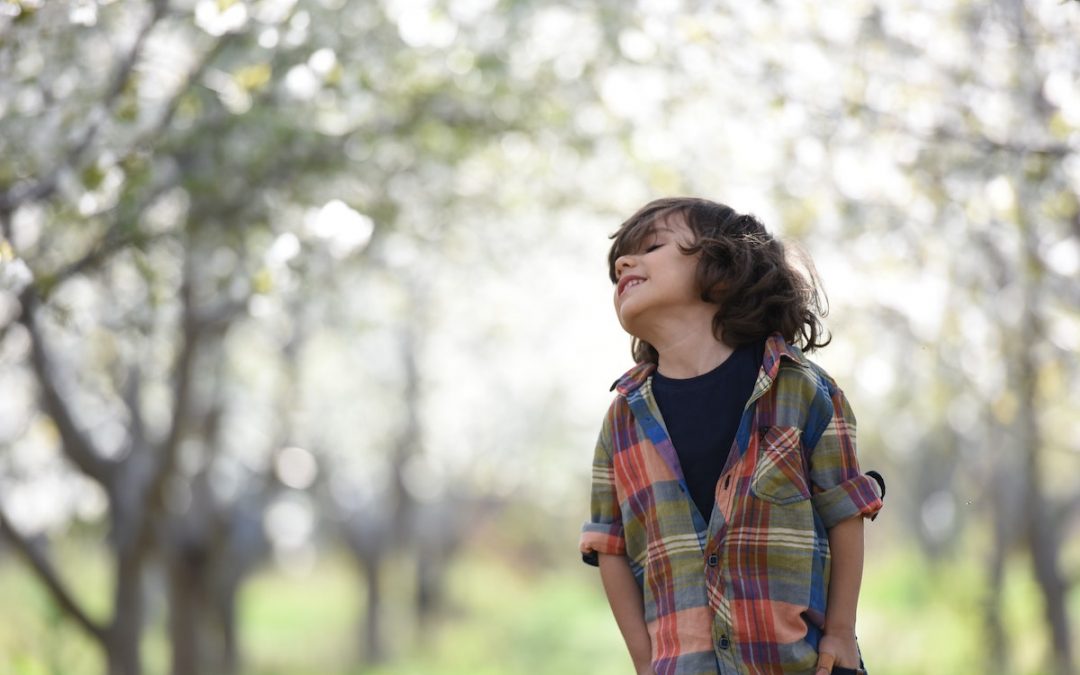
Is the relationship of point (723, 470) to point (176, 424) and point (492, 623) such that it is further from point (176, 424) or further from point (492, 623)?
point (492, 623)

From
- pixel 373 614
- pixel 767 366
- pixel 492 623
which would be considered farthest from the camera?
pixel 492 623

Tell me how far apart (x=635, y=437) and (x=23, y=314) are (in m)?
4.07

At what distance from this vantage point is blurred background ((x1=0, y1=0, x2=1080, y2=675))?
19.3 feet

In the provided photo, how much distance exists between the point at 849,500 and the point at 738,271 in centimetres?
50

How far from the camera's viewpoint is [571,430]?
24594 millimetres

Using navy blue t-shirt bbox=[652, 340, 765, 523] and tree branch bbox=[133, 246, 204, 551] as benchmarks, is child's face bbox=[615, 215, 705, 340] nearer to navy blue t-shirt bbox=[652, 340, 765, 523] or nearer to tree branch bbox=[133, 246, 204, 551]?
navy blue t-shirt bbox=[652, 340, 765, 523]

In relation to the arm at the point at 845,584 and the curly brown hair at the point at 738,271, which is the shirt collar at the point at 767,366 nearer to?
the curly brown hair at the point at 738,271

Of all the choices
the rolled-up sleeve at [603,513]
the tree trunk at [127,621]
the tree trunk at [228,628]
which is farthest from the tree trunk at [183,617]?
the rolled-up sleeve at [603,513]

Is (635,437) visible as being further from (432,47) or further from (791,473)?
(432,47)

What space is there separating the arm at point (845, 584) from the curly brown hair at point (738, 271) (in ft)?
1.40

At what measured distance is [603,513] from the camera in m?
2.89

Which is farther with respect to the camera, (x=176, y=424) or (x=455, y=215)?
(x=455, y=215)

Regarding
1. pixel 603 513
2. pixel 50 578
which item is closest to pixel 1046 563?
pixel 50 578

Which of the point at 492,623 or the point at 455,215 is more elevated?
the point at 455,215
